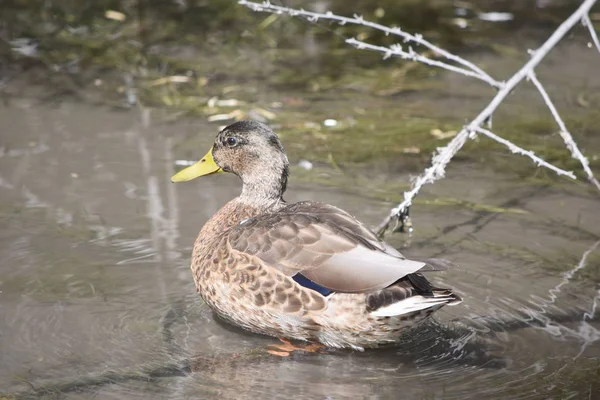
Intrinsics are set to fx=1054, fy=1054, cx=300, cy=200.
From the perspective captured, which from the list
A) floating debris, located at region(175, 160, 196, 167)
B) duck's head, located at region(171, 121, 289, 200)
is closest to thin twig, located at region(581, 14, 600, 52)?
duck's head, located at region(171, 121, 289, 200)

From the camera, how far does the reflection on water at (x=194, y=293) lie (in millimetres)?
4215

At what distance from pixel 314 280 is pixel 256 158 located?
3.28 ft

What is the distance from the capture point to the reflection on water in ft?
13.8

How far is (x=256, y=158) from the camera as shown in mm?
5223

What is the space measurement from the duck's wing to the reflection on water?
1.24 feet

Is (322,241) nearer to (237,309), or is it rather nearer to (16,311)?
(237,309)

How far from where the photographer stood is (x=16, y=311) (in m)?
4.73

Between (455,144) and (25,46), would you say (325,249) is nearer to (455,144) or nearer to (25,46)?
(455,144)

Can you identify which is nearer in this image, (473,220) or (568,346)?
(568,346)

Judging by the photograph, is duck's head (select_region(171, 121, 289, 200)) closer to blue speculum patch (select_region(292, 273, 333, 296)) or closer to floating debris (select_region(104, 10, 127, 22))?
blue speculum patch (select_region(292, 273, 333, 296))

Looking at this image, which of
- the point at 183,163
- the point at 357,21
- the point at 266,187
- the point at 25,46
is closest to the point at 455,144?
the point at 357,21

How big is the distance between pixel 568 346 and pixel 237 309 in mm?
1451

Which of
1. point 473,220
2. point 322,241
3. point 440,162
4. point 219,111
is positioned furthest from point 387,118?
point 322,241

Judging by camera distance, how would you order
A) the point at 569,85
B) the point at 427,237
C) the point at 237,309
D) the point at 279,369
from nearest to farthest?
the point at 279,369, the point at 237,309, the point at 427,237, the point at 569,85
